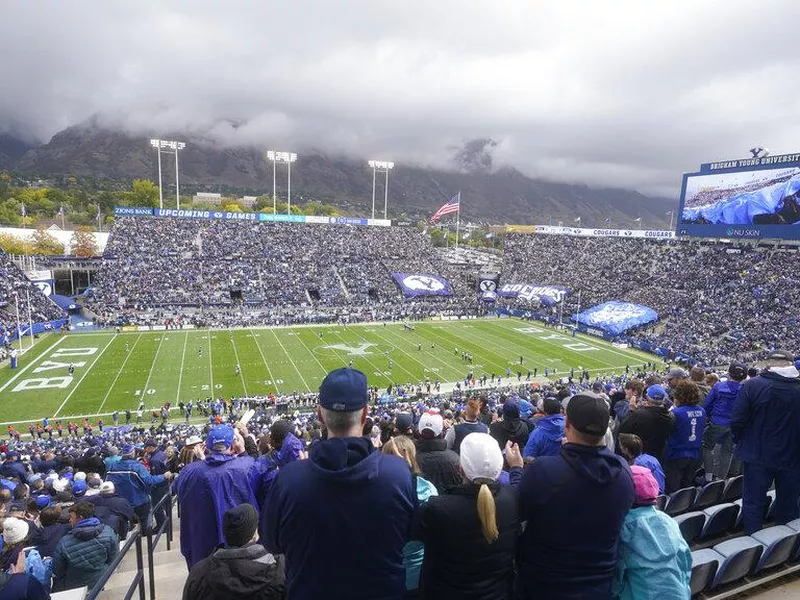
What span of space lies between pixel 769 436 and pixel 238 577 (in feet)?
18.7

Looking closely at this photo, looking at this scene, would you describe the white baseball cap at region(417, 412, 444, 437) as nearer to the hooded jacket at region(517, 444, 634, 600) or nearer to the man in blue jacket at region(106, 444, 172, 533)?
the hooded jacket at region(517, 444, 634, 600)

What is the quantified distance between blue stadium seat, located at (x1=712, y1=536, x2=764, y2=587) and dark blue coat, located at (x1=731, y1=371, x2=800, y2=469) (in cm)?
98

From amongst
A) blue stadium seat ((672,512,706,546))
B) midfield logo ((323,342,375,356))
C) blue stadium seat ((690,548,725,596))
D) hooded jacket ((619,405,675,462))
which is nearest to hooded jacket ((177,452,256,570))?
blue stadium seat ((690,548,725,596))

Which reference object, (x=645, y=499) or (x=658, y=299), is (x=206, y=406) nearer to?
(x=645, y=499)

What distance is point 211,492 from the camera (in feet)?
14.3

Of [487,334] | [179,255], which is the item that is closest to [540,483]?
[487,334]

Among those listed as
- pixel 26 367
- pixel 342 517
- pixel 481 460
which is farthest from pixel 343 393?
pixel 26 367

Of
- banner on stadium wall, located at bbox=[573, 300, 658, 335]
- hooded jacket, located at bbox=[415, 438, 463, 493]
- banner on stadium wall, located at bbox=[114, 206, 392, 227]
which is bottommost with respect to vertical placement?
banner on stadium wall, located at bbox=[573, 300, 658, 335]

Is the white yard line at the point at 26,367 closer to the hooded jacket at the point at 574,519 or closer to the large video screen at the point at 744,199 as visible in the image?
the hooded jacket at the point at 574,519

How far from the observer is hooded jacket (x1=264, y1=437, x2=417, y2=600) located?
274 cm

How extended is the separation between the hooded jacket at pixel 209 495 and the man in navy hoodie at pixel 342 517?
161 cm

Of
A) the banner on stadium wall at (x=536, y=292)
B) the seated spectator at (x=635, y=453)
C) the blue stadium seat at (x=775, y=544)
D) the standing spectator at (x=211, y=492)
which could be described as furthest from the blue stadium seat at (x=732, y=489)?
the banner on stadium wall at (x=536, y=292)

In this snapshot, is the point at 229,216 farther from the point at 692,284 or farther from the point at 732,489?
the point at 732,489

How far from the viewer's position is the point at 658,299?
5247 centimetres
